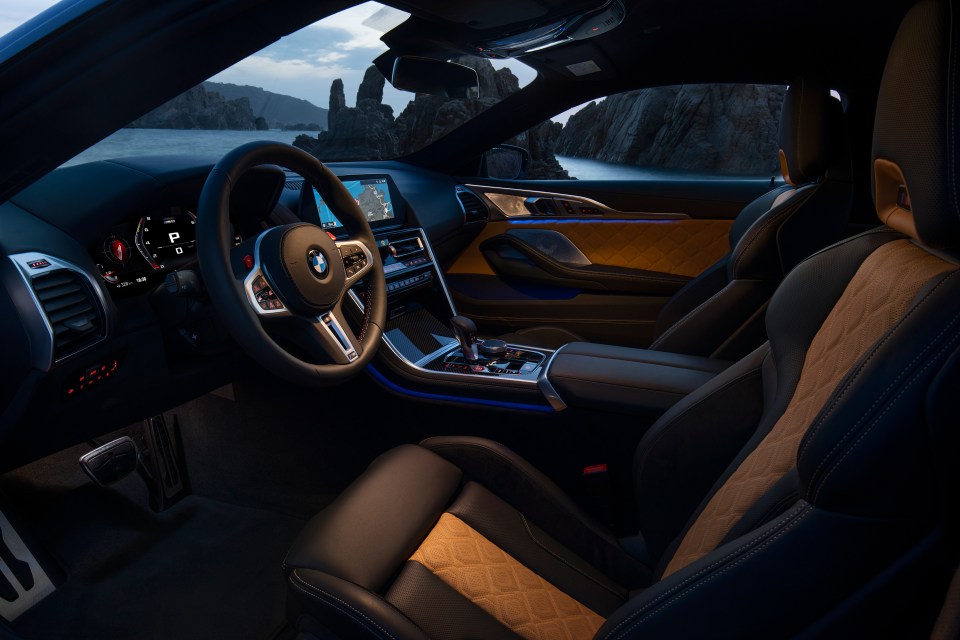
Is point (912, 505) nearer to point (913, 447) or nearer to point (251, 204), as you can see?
point (913, 447)

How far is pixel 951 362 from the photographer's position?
540 millimetres

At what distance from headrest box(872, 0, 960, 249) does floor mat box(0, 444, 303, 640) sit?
166 cm

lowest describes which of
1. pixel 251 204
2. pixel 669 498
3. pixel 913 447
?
pixel 669 498

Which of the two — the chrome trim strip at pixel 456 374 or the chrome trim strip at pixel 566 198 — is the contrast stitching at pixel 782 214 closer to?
the chrome trim strip at pixel 456 374

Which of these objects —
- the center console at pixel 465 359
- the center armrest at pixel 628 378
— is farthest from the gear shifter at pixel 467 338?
the center armrest at pixel 628 378

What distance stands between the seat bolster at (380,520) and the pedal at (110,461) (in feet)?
2.86

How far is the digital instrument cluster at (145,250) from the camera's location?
1.37 metres

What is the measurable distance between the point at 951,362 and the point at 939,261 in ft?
0.63

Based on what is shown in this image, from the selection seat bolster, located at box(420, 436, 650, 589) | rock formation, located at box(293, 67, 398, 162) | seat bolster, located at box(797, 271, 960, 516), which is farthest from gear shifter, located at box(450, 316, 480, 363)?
seat bolster, located at box(797, 271, 960, 516)

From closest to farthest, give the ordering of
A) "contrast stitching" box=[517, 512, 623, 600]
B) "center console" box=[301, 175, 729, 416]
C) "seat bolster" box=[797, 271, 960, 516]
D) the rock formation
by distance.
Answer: "seat bolster" box=[797, 271, 960, 516], "contrast stitching" box=[517, 512, 623, 600], "center console" box=[301, 175, 729, 416], the rock formation

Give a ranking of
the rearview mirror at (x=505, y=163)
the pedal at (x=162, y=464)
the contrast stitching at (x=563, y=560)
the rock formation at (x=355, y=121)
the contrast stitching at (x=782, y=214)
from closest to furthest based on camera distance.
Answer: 1. the contrast stitching at (x=563, y=560)
2. the contrast stitching at (x=782, y=214)
3. the pedal at (x=162, y=464)
4. the rock formation at (x=355, y=121)
5. the rearview mirror at (x=505, y=163)

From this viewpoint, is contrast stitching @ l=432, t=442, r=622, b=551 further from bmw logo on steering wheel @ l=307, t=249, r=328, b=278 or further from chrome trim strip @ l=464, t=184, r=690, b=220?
chrome trim strip @ l=464, t=184, r=690, b=220

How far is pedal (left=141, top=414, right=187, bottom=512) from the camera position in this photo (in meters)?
2.01

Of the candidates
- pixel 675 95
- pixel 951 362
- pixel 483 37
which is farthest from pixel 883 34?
pixel 951 362
